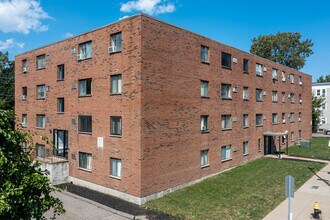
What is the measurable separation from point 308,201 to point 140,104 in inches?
419

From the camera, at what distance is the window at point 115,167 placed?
16641 mm

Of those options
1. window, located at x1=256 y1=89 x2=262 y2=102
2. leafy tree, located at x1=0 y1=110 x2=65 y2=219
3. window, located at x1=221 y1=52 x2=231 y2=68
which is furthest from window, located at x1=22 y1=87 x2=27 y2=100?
window, located at x1=256 y1=89 x2=262 y2=102

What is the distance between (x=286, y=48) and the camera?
57219mm

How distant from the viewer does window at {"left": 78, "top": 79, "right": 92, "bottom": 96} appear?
18688 mm

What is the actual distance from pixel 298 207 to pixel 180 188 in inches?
270

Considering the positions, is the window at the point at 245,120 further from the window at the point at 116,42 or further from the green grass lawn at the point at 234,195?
the window at the point at 116,42

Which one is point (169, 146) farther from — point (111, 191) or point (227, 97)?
point (227, 97)

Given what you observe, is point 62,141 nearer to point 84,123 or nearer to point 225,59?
point 84,123

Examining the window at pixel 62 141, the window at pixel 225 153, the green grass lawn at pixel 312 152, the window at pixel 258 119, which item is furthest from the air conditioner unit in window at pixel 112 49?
the green grass lawn at pixel 312 152

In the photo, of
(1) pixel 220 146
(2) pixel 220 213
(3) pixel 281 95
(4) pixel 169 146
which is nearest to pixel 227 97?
(1) pixel 220 146

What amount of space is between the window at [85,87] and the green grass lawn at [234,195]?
28.0ft

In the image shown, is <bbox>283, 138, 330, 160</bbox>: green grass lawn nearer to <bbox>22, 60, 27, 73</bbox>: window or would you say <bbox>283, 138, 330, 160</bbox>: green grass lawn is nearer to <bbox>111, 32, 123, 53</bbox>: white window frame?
<bbox>111, 32, 123, 53</bbox>: white window frame

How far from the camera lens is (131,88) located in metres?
15.8

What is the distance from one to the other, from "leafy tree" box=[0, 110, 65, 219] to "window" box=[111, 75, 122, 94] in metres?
11.1
